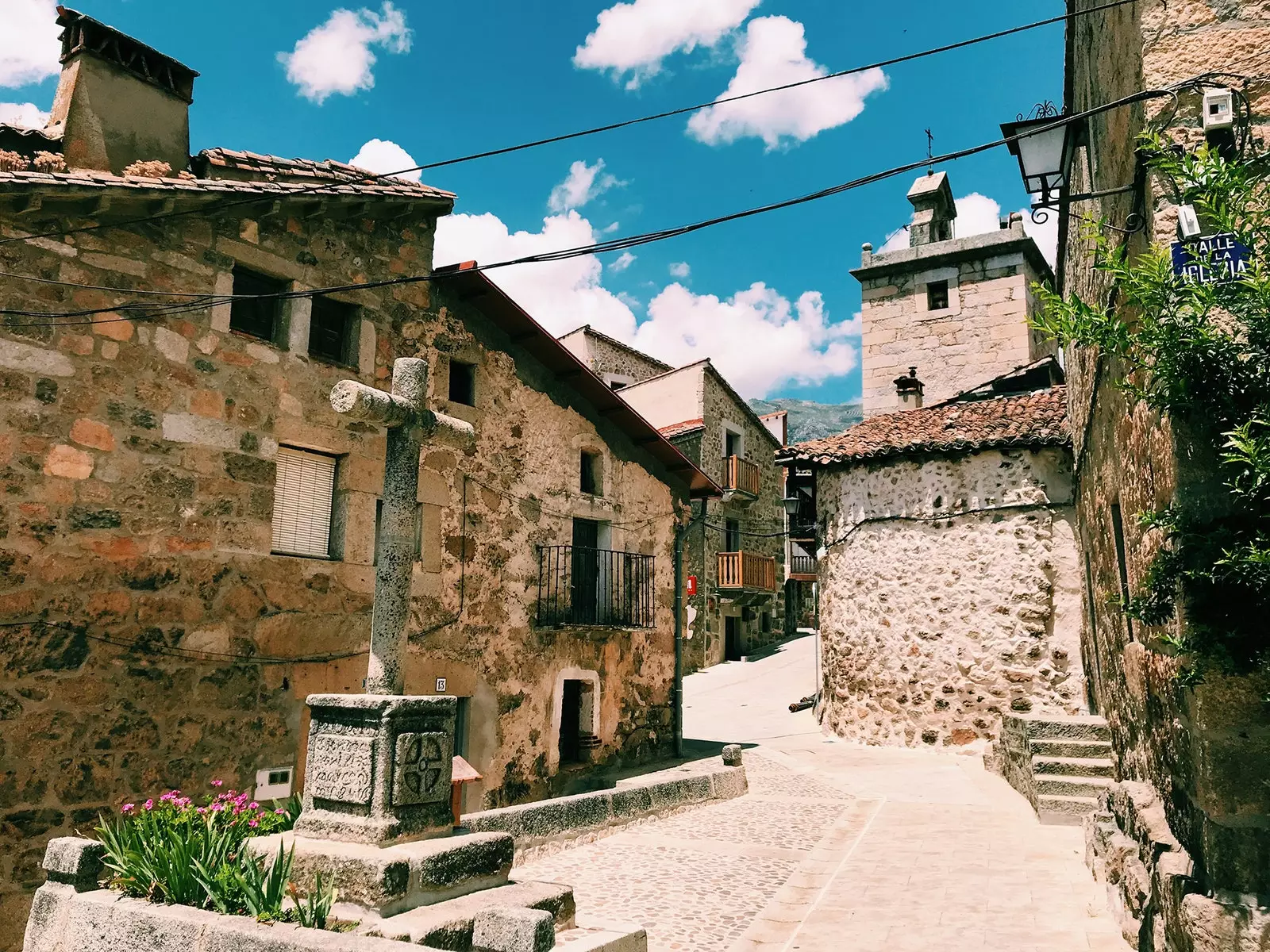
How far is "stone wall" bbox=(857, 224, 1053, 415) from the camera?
2223 cm

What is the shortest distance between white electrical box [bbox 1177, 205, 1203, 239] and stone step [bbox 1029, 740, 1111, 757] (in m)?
6.31

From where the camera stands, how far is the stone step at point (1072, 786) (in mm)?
8461

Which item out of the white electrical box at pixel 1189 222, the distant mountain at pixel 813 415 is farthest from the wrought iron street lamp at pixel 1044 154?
the distant mountain at pixel 813 415

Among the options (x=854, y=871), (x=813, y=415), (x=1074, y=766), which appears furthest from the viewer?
(x=813, y=415)

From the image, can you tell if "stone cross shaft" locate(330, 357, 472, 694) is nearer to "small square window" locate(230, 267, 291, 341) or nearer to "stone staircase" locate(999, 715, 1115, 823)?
"small square window" locate(230, 267, 291, 341)

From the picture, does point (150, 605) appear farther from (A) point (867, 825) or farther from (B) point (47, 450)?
(A) point (867, 825)

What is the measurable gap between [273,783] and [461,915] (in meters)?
4.52

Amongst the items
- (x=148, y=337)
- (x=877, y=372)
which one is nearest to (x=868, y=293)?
(x=877, y=372)

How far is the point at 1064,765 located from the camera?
8859 millimetres

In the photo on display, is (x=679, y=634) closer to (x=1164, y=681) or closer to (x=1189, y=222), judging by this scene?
(x=1164, y=681)

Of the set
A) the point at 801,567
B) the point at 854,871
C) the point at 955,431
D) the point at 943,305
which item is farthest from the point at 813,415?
the point at 854,871

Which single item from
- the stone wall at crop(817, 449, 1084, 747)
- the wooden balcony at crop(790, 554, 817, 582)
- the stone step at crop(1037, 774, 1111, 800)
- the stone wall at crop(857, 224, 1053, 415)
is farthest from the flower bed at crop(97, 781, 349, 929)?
the wooden balcony at crop(790, 554, 817, 582)

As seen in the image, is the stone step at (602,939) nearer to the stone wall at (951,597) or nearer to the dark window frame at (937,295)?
the stone wall at (951,597)

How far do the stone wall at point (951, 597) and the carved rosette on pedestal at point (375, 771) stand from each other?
10.5 m
